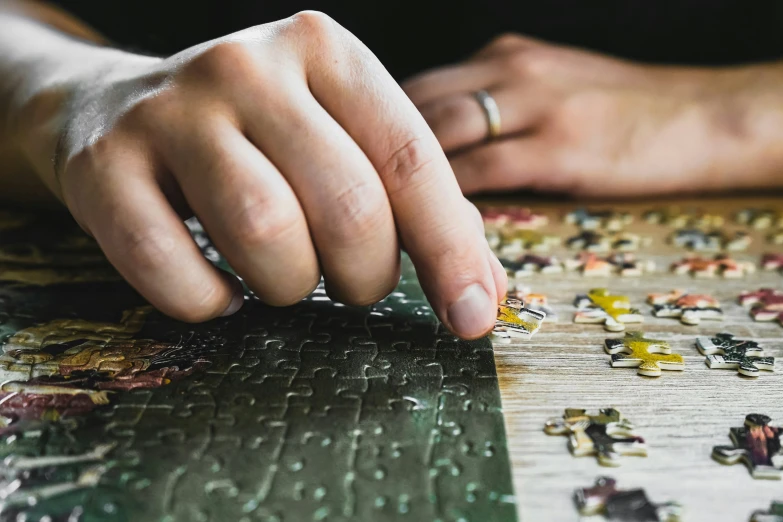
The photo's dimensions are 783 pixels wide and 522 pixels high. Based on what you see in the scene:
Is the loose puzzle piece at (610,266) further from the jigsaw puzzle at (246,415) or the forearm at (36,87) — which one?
the forearm at (36,87)

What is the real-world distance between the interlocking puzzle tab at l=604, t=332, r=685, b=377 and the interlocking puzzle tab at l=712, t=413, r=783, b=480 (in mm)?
133

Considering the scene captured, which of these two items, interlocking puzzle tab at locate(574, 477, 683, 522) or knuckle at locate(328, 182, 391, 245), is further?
knuckle at locate(328, 182, 391, 245)

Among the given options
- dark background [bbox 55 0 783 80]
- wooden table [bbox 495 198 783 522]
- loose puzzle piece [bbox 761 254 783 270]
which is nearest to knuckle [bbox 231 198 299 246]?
wooden table [bbox 495 198 783 522]

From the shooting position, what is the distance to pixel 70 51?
127 cm

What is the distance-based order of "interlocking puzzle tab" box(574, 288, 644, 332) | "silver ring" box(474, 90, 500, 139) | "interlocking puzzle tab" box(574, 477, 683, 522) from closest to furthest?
"interlocking puzzle tab" box(574, 477, 683, 522)
"interlocking puzzle tab" box(574, 288, 644, 332)
"silver ring" box(474, 90, 500, 139)

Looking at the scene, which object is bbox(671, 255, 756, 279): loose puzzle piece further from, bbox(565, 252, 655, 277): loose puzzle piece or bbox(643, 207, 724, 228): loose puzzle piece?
bbox(643, 207, 724, 228): loose puzzle piece

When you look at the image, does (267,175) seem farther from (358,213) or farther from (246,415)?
(246,415)

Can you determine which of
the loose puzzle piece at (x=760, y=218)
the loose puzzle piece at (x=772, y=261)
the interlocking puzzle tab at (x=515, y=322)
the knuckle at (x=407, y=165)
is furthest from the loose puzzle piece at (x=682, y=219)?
the knuckle at (x=407, y=165)

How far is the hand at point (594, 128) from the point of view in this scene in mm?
1725

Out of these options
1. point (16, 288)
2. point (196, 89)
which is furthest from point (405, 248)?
point (16, 288)

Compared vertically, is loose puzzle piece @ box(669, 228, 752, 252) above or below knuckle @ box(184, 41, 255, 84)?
below

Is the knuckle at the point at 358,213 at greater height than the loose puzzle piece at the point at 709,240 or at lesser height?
greater

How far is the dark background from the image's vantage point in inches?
86.5

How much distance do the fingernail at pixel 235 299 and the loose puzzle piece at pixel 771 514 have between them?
2.20 ft
